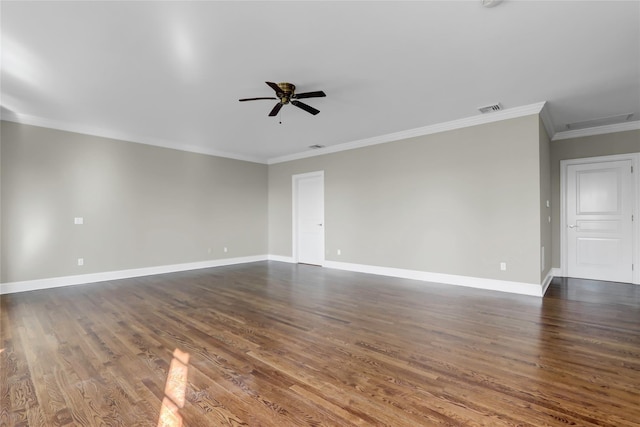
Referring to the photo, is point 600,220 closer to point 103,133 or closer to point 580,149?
point 580,149

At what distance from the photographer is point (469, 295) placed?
4.20 m

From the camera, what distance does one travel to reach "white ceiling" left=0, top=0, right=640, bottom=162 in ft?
7.46

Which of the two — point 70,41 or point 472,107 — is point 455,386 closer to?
point 472,107

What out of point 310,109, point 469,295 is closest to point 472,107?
point 310,109

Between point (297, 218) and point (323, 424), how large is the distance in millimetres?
5877

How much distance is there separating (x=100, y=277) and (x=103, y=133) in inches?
99.5

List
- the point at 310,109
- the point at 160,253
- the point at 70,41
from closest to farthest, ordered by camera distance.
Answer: the point at 70,41 → the point at 310,109 → the point at 160,253

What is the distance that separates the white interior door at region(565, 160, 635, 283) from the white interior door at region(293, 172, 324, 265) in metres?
4.74

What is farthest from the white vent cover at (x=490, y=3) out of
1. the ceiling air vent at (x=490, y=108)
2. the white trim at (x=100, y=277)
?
the white trim at (x=100, y=277)

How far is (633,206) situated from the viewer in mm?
4879

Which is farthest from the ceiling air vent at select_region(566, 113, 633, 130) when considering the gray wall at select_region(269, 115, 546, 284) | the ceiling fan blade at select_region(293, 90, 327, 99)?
the ceiling fan blade at select_region(293, 90, 327, 99)

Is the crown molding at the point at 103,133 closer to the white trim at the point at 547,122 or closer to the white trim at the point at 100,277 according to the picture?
the white trim at the point at 100,277

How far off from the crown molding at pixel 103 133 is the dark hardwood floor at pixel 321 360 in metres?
2.65

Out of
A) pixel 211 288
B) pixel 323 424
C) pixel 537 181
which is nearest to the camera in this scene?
pixel 323 424
